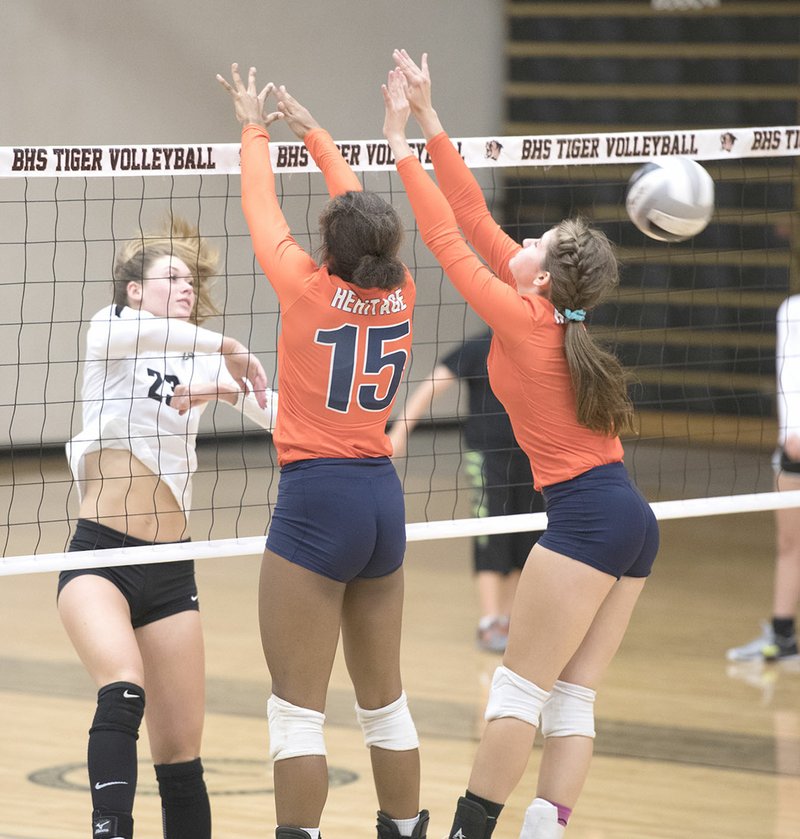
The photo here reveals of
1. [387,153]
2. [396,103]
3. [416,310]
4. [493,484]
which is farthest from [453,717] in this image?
[416,310]

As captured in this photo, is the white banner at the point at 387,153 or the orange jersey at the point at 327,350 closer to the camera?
the orange jersey at the point at 327,350

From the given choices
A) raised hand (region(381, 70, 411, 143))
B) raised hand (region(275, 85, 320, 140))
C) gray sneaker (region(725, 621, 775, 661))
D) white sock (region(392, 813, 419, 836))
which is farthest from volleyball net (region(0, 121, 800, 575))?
white sock (region(392, 813, 419, 836))

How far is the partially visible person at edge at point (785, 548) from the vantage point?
20.7ft

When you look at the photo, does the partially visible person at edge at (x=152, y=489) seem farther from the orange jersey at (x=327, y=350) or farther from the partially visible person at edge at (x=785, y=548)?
the partially visible person at edge at (x=785, y=548)

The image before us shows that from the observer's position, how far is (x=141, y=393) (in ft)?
12.3

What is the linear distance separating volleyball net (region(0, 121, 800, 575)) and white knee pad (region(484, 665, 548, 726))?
0.89m

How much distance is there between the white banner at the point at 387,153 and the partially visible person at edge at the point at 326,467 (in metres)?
0.75

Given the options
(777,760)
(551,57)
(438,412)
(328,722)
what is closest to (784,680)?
(777,760)

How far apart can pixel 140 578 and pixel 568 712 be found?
46.0 inches

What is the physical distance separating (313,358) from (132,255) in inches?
34.4

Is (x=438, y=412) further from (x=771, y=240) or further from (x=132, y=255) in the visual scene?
(x=132, y=255)

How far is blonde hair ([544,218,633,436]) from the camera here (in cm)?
333

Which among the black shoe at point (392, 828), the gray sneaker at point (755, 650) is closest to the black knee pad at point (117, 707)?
the black shoe at point (392, 828)

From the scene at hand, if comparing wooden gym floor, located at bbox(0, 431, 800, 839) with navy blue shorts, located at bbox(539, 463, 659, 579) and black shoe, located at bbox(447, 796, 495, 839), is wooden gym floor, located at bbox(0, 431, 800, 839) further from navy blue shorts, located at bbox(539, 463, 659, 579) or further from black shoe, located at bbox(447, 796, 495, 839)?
navy blue shorts, located at bbox(539, 463, 659, 579)
